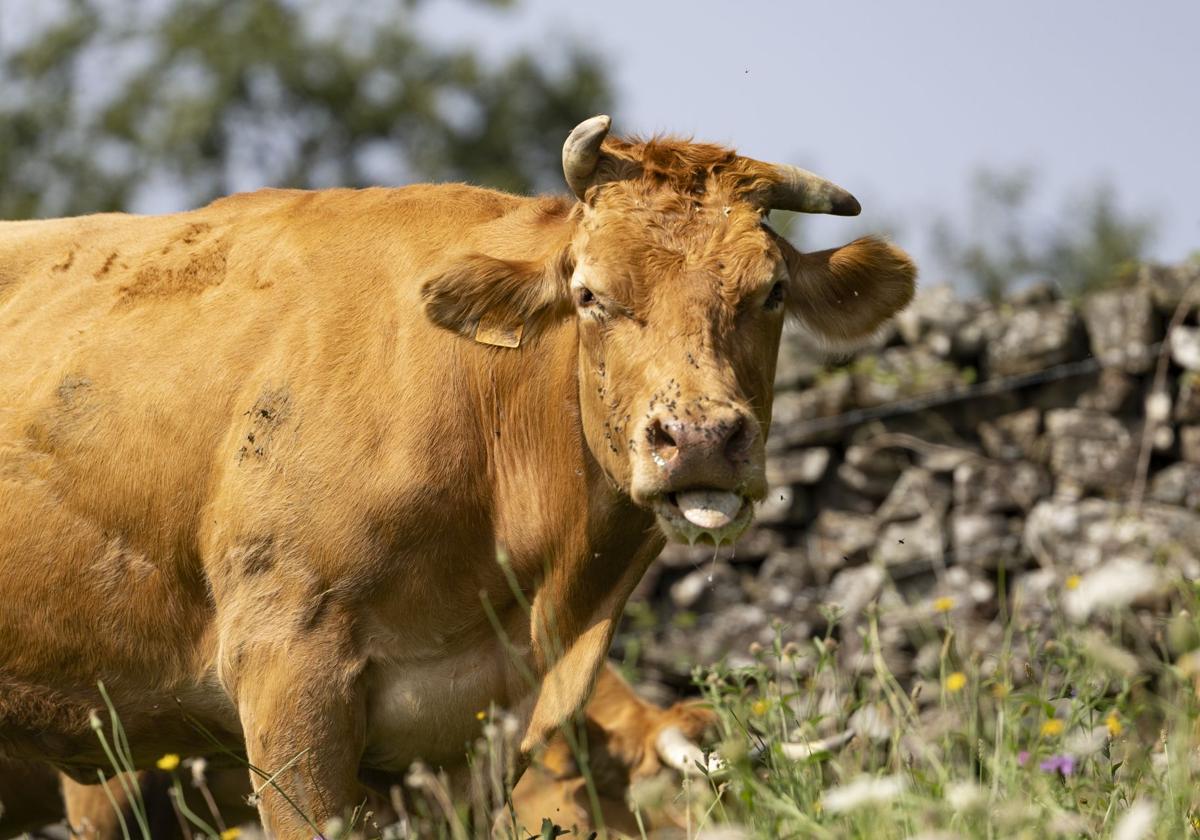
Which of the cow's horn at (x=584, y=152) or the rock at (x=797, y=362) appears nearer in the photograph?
the cow's horn at (x=584, y=152)

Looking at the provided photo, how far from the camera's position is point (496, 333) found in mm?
5324

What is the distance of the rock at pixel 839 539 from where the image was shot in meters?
10.6

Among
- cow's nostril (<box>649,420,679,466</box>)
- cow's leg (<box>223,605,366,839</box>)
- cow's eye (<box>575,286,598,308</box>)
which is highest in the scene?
cow's eye (<box>575,286,598,308</box>)

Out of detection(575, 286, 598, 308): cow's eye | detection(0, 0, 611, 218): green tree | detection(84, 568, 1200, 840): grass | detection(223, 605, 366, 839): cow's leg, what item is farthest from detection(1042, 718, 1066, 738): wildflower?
detection(0, 0, 611, 218): green tree

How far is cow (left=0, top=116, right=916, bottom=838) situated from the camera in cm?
497

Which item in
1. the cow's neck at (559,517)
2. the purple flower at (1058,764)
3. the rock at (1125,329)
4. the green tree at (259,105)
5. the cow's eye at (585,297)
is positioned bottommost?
the green tree at (259,105)

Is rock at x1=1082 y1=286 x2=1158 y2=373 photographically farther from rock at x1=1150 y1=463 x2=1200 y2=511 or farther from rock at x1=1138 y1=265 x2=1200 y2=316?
rock at x1=1150 y1=463 x2=1200 y2=511

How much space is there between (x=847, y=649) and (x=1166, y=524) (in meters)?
Result: 2.13

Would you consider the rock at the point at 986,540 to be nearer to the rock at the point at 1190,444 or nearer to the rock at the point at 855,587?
the rock at the point at 855,587

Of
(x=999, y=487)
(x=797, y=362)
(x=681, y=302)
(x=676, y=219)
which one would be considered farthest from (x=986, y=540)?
(x=681, y=302)

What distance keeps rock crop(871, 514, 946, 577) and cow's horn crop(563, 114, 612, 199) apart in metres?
5.74

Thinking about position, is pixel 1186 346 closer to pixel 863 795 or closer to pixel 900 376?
pixel 900 376

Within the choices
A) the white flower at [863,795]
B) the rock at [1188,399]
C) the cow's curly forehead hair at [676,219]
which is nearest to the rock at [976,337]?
the rock at [1188,399]

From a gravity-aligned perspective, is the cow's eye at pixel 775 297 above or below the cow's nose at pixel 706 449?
above
